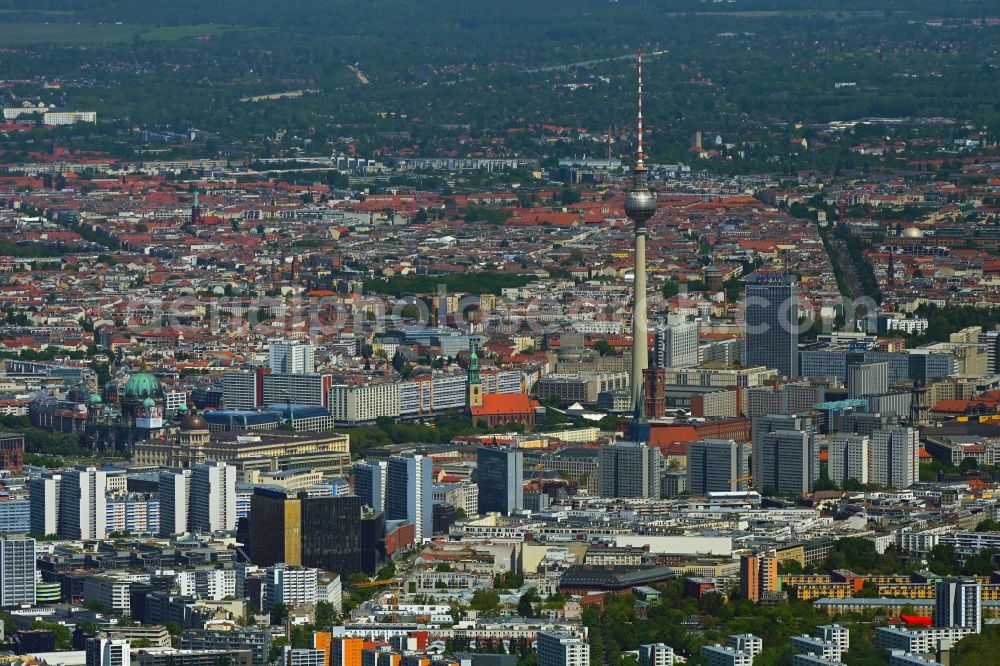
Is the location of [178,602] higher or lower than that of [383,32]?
lower

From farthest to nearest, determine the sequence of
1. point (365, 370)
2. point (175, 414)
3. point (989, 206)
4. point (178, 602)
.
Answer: point (989, 206)
point (365, 370)
point (175, 414)
point (178, 602)

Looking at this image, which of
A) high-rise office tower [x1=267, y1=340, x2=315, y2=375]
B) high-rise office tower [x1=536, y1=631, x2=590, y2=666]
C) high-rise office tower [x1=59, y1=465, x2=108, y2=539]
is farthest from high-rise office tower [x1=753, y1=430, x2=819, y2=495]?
high-rise office tower [x1=536, y1=631, x2=590, y2=666]

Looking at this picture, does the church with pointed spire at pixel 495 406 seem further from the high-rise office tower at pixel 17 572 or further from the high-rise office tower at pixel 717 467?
the high-rise office tower at pixel 17 572

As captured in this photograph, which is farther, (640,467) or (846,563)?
(640,467)

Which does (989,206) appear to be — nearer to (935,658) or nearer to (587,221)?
(587,221)

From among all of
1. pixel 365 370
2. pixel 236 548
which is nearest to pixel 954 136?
pixel 365 370

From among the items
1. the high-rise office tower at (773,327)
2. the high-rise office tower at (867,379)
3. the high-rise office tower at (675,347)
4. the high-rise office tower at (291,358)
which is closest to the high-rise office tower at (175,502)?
the high-rise office tower at (291,358)

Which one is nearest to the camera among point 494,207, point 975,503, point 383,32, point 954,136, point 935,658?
point 935,658
